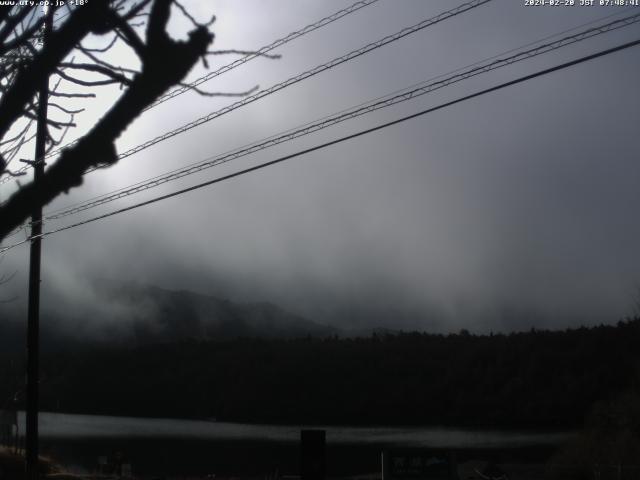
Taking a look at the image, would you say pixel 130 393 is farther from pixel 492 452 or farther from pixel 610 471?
pixel 610 471

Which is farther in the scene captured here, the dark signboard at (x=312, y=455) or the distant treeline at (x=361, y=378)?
the distant treeline at (x=361, y=378)

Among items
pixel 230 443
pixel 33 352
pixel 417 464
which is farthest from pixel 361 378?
pixel 417 464

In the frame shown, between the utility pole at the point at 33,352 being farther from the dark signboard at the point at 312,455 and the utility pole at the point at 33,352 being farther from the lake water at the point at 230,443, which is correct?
the lake water at the point at 230,443

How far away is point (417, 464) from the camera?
1430 cm

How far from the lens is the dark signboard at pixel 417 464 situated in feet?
46.3

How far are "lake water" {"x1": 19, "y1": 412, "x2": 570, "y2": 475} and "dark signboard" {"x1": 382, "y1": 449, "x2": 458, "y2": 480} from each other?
93.6ft

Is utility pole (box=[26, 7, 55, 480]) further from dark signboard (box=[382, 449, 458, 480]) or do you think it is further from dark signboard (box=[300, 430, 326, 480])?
dark signboard (box=[300, 430, 326, 480])

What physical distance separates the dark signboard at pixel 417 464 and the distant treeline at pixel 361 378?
165 ft

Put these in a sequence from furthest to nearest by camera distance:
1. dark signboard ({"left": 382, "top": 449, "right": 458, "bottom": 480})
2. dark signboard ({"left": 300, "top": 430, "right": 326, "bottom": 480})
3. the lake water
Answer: the lake water < dark signboard ({"left": 382, "top": 449, "right": 458, "bottom": 480}) < dark signboard ({"left": 300, "top": 430, "right": 326, "bottom": 480})

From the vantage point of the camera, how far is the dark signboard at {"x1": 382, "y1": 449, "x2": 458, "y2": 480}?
556 inches

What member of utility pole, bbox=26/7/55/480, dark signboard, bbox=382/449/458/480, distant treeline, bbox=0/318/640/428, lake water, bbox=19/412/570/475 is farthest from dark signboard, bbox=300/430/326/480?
distant treeline, bbox=0/318/640/428

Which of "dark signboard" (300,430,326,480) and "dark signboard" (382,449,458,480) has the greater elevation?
Result: "dark signboard" (300,430,326,480)

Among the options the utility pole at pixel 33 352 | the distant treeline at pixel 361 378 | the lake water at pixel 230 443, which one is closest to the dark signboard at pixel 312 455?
the utility pole at pixel 33 352

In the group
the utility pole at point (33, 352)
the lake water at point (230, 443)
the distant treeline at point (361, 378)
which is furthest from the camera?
the distant treeline at point (361, 378)
